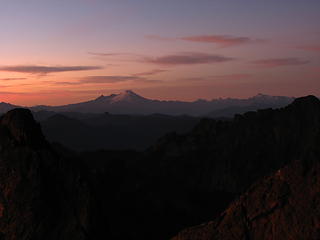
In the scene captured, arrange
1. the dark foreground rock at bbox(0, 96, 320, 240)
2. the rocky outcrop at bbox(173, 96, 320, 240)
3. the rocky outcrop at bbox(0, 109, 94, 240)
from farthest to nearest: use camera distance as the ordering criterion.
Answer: the rocky outcrop at bbox(0, 109, 94, 240) < the dark foreground rock at bbox(0, 96, 320, 240) < the rocky outcrop at bbox(173, 96, 320, 240)

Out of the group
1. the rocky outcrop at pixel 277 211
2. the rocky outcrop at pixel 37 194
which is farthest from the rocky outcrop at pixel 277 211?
the rocky outcrop at pixel 37 194

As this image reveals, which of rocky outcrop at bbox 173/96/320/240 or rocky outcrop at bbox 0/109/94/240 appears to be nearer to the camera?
rocky outcrop at bbox 173/96/320/240

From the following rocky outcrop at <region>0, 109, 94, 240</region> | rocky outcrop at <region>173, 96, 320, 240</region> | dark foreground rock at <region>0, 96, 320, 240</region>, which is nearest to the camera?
rocky outcrop at <region>173, 96, 320, 240</region>

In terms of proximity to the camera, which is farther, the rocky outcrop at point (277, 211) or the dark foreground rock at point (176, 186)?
the dark foreground rock at point (176, 186)

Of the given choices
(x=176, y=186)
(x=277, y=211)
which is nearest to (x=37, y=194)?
(x=277, y=211)

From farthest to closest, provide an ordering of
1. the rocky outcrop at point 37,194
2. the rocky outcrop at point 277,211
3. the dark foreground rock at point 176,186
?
the rocky outcrop at point 37,194 < the dark foreground rock at point 176,186 < the rocky outcrop at point 277,211

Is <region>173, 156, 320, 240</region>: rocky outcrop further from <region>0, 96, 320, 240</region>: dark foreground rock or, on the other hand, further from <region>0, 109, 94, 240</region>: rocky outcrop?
<region>0, 109, 94, 240</region>: rocky outcrop

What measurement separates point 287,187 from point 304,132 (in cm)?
6130

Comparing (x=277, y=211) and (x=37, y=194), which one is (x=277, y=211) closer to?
(x=277, y=211)

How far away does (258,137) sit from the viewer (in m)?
76.8

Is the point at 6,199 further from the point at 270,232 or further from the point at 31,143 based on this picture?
the point at 270,232

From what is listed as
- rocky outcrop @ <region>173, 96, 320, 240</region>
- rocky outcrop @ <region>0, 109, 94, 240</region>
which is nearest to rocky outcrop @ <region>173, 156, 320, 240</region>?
rocky outcrop @ <region>173, 96, 320, 240</region>

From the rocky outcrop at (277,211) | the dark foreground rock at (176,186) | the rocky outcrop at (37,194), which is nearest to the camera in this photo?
the rocky outcrop at (277,211)

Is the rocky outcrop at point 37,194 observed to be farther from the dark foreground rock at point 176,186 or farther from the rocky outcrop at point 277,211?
the rocky outcrop at point 277,211
